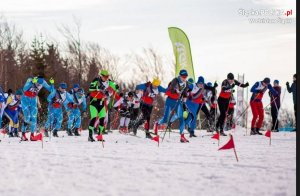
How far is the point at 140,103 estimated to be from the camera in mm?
19516

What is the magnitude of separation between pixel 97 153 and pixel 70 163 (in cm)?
206

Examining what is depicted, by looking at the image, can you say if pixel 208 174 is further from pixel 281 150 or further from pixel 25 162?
pixel 281 150

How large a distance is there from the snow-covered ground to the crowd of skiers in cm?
375

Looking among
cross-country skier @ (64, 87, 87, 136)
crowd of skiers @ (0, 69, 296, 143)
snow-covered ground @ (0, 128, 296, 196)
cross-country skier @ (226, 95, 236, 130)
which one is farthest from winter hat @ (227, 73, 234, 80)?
snow-covered ground @ (0, 128, 296, 196)

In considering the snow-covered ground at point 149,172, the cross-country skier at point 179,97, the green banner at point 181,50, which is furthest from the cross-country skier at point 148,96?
the green banner at point 181,50

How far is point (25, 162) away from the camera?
1124 cm

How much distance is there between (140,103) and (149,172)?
10186mm

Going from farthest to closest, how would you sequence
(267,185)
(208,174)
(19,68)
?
1. (19,68)
2. (208,174)
3. (267,185)

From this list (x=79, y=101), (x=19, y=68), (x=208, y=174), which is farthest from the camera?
(x=19, y=68)

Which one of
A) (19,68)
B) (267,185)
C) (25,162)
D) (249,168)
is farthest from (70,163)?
(19,68)

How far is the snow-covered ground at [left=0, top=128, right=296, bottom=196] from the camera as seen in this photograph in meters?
7.63

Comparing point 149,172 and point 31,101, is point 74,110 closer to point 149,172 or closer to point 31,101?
point 31,101

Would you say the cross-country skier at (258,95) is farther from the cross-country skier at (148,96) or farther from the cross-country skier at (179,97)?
the cross-country skier at (179,97)

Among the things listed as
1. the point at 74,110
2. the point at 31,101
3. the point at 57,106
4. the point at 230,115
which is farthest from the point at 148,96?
the point at 230,115
